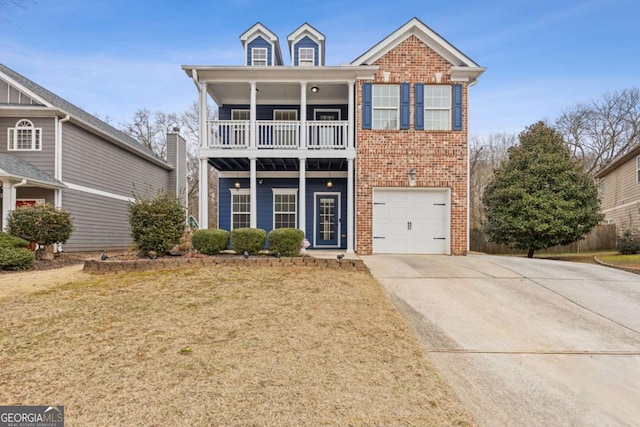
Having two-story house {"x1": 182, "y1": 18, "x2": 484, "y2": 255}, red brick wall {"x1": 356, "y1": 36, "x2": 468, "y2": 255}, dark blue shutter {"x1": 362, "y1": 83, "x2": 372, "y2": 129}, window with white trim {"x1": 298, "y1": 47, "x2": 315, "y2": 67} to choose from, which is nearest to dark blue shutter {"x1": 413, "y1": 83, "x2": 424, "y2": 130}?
two-story house {"x1": 182, "y1": 18, "x2": 484, "y2": 255}

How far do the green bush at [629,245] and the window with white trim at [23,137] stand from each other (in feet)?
75.3

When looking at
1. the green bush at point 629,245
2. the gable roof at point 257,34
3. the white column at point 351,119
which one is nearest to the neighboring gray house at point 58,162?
the gable roof at point 257,34

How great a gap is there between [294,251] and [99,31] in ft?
53.0

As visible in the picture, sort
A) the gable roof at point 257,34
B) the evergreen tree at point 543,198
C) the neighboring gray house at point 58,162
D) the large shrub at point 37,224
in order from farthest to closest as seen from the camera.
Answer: the gable roof at point 257,34 < the evergreen tree at point 543,198 < the neighboring gray house at point 58,162 < the large shrub at point 37,224

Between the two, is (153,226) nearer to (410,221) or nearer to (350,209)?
(350,209)

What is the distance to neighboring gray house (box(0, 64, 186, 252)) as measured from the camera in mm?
12289

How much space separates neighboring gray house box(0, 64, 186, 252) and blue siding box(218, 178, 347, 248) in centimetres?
279

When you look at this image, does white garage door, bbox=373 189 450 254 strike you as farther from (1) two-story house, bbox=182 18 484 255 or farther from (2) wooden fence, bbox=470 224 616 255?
(2) wooden fence, bbox=470 224 616 255

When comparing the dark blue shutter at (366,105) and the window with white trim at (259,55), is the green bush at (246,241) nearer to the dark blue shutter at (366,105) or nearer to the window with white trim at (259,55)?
the dark blue shutter at (366,105)

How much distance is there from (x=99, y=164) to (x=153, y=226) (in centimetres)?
860

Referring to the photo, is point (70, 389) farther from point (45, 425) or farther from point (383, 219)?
point (383, 219)

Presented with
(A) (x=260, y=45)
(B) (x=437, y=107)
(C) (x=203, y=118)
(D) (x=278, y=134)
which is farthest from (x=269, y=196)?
(B) (x=437, y=107)

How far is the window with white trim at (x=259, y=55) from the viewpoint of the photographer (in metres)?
13.4

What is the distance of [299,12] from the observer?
574 inches
